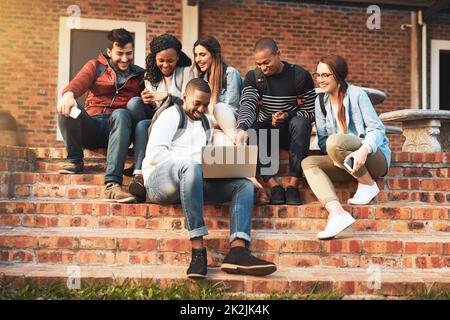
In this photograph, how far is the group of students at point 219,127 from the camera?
2.80m

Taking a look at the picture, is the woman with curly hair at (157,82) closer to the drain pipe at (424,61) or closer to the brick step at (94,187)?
the brick step at (94,187)

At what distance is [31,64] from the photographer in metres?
6.67

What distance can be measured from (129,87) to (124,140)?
62cm

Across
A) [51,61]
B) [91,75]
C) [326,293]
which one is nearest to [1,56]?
[51,61]

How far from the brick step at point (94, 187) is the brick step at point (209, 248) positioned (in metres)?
0.42

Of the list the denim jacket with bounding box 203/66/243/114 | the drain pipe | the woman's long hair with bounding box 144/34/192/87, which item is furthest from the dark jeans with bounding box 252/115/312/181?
the drain pipe

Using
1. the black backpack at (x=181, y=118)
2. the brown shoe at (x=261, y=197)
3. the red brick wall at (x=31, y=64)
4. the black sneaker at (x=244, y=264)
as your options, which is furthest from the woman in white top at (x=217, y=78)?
the red brick wall at (x=31, y=64)

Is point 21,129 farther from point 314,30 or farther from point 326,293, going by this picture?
point 326,293

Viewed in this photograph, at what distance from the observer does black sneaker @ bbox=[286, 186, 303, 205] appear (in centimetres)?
329

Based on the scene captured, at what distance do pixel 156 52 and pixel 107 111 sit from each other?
0.57m

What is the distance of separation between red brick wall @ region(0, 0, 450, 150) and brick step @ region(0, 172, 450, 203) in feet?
11.2

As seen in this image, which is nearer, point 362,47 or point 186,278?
point 186,278

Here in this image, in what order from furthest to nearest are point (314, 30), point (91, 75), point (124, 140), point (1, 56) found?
point (314, 30)
point (1, 56)
point (91, 75)
point (124, 140)

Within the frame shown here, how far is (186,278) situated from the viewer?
2525mm
